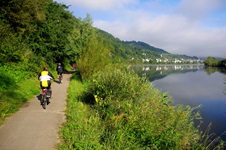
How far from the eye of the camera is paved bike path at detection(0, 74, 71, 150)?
6645 mm

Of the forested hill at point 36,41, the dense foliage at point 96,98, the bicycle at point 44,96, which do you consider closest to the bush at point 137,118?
the dense foliage at point 96,98

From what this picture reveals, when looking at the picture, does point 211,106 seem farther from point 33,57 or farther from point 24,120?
point 24,120

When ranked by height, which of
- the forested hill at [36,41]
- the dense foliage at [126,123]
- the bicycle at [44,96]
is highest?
the forested hill at [36,41]

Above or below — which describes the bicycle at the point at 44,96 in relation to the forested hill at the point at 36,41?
below

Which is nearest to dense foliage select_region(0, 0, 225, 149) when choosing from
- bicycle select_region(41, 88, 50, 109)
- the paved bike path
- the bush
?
the bush

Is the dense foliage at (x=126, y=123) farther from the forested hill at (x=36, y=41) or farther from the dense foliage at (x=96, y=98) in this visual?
the forested hill at (x=36, y=41)

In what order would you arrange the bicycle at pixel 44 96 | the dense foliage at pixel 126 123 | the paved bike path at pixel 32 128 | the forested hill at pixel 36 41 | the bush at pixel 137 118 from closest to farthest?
the paved bike path at pixel 32 128
the dense foliage at pixel 126 123
the bush at pixel 137 118
the bicycle at pixel 44 96
the forested hill at pixel 36 41

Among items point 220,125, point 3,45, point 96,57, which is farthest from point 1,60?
point 220,125

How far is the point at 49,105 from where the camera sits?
11.6m

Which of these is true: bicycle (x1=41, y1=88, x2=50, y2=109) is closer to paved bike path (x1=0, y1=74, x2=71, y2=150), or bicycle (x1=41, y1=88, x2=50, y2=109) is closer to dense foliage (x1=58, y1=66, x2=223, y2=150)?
paved bike path (x1=0, y1=74, x2=71, y2=150)

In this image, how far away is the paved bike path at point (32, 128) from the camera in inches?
262

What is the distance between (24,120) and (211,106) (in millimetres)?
23898

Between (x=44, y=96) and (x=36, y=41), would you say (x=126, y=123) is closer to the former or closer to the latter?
(x=44, y=96)

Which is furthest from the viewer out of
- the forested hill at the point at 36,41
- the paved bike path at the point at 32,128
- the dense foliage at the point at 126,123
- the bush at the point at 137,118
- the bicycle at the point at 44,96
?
the forested hill at the point at 36,41
